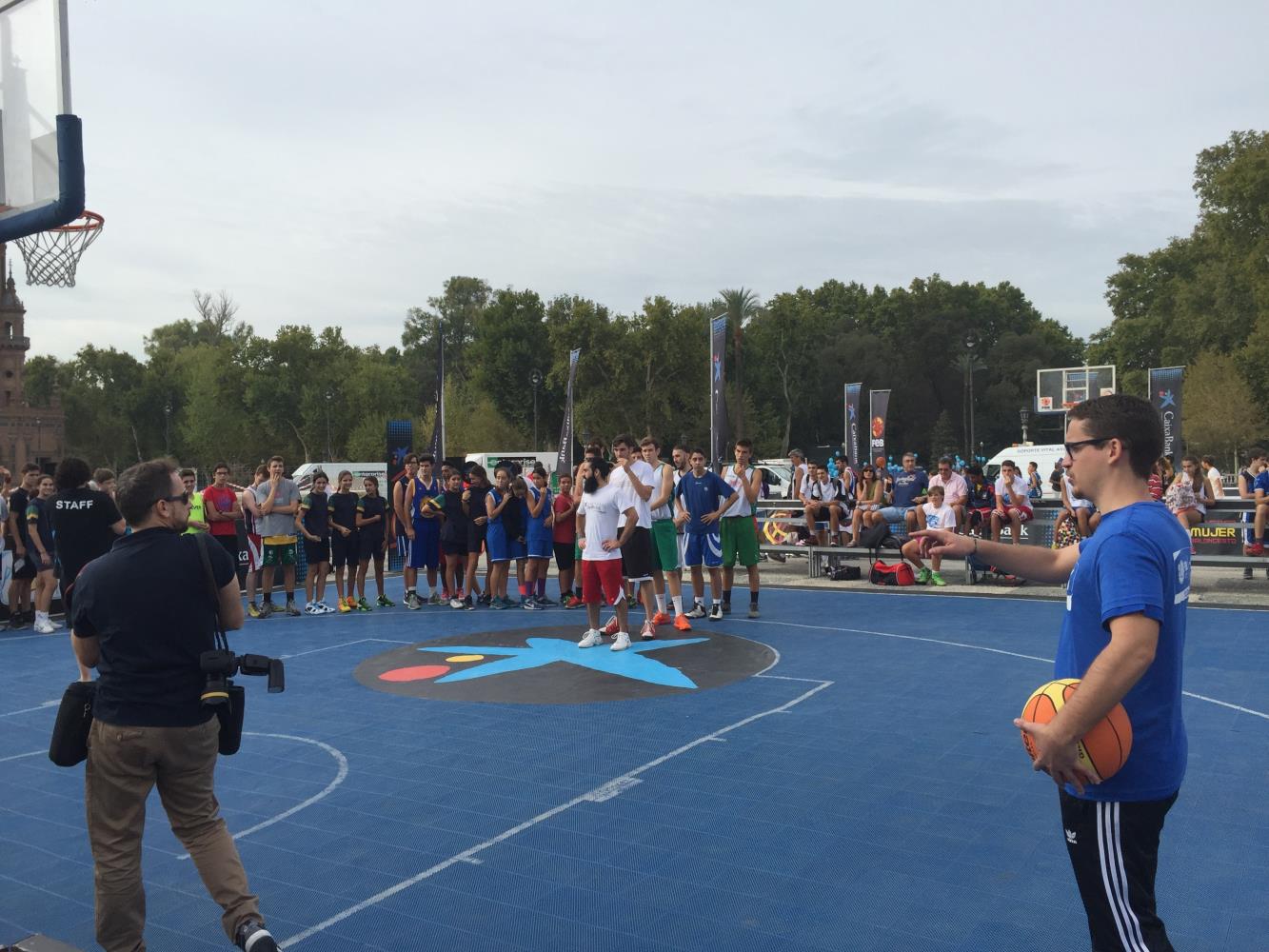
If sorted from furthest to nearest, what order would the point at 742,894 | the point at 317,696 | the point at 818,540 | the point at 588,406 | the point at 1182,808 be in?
the point at 588,406, the point at 818,540, the point at 317,696, the point at 1182,808, the point at 742,894

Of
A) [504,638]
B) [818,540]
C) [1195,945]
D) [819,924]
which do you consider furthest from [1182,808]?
[818,540]

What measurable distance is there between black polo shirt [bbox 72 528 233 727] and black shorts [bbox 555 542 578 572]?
9920 millimetres

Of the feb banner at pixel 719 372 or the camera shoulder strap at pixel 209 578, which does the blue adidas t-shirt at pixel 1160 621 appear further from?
the feb banner at pixel 719 372

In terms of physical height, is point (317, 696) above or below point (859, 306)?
below

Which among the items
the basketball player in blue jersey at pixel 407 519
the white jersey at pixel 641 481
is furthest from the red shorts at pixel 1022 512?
the basketball player in blue jersey at pixel 407 519

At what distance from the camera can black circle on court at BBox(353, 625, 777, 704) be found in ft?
26.3

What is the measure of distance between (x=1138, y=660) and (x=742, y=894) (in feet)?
7.74

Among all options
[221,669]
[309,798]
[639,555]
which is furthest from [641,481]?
[221,669]

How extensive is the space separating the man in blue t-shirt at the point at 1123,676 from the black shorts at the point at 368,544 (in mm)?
11586

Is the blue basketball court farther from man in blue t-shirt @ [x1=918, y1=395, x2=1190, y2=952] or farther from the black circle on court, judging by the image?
man in blue t-shirt @ [x1=918, y1=395, x2=1190, y2=952]

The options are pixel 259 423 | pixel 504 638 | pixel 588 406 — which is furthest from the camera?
pixel 259 423

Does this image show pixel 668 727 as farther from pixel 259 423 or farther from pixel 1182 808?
pixel 259 423

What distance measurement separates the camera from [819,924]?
3.90 m

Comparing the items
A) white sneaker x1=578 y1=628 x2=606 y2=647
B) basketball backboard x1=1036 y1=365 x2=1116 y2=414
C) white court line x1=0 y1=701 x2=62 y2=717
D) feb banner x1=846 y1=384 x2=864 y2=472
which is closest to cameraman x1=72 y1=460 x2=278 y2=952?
white court line x1=0 y1=701 x2=62 y2=717
